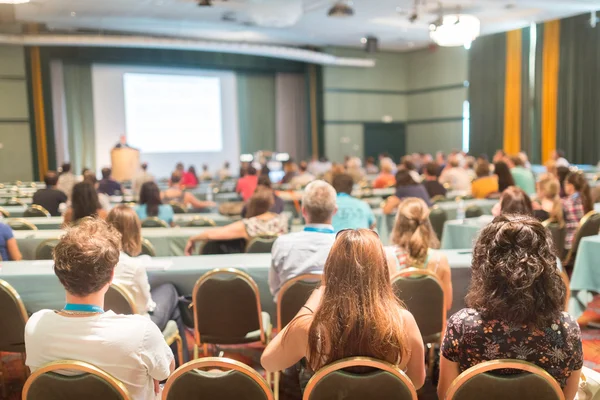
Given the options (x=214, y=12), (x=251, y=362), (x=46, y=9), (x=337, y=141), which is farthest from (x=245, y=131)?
(x=251, y=362)

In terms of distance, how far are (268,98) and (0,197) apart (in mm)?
10706

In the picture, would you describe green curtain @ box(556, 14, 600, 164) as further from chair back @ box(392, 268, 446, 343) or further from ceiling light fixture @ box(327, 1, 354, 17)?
chair back @ box(392, 268, 446, 343)

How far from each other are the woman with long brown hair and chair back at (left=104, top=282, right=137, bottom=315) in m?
1.21

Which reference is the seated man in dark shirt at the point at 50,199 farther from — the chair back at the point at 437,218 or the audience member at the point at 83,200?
the chair back at the point at 437,218

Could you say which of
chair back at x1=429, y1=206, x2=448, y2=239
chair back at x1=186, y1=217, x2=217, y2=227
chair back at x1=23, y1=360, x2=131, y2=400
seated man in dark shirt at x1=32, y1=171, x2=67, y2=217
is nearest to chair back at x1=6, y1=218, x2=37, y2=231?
chair back at x1=186, y1=217, x2=217, y2=227

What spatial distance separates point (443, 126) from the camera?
18.6 meters

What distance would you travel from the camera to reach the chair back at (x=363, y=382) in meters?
1.71

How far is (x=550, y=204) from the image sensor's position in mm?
5070

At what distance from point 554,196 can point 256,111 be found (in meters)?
14.7

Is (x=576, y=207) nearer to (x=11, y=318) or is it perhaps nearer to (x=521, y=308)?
(x=521, y=308)

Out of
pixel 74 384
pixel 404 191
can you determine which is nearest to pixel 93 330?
pixel 74 384

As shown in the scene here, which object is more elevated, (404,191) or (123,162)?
(123,162)

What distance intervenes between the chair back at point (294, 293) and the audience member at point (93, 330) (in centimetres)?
105

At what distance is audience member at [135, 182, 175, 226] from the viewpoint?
5746mm
